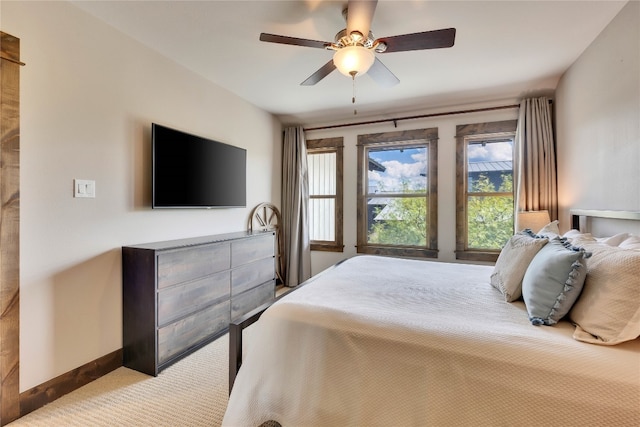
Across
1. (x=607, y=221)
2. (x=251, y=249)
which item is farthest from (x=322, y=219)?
(x=607, y=221)

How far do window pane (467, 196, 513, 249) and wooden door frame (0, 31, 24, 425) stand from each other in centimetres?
422

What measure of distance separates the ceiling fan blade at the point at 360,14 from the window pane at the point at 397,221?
8.49 feet

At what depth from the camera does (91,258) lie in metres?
2.07

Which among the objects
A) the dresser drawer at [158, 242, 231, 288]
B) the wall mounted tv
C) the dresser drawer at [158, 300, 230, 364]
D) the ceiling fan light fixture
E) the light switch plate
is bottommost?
the dresser drawer at [158, 300, 230, 364]

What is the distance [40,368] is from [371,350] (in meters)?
2.11

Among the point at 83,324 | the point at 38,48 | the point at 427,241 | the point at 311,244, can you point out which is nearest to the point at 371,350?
the point at 83,324

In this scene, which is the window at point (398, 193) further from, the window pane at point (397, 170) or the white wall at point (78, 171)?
the white wall at point (78, 171)

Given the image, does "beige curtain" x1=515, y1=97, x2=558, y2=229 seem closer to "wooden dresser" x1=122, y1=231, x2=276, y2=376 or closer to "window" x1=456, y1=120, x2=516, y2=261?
"window" x1=456, y1=120, x2=516, y2=261

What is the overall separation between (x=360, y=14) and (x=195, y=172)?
2020 millimetres

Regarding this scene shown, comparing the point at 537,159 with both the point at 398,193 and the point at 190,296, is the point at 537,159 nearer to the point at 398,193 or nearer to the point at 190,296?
the point at 398,193

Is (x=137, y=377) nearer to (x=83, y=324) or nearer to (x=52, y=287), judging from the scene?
(x=83, y=324)

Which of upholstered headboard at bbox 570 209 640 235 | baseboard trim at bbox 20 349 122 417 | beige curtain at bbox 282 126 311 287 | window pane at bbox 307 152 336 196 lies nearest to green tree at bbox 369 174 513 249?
upholstered headboard at bbox 570 209 640 235

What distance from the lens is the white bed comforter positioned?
1.01m

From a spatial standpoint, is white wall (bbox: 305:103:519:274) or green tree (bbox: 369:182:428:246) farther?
green tree (bbox: 369:182:428:246)
